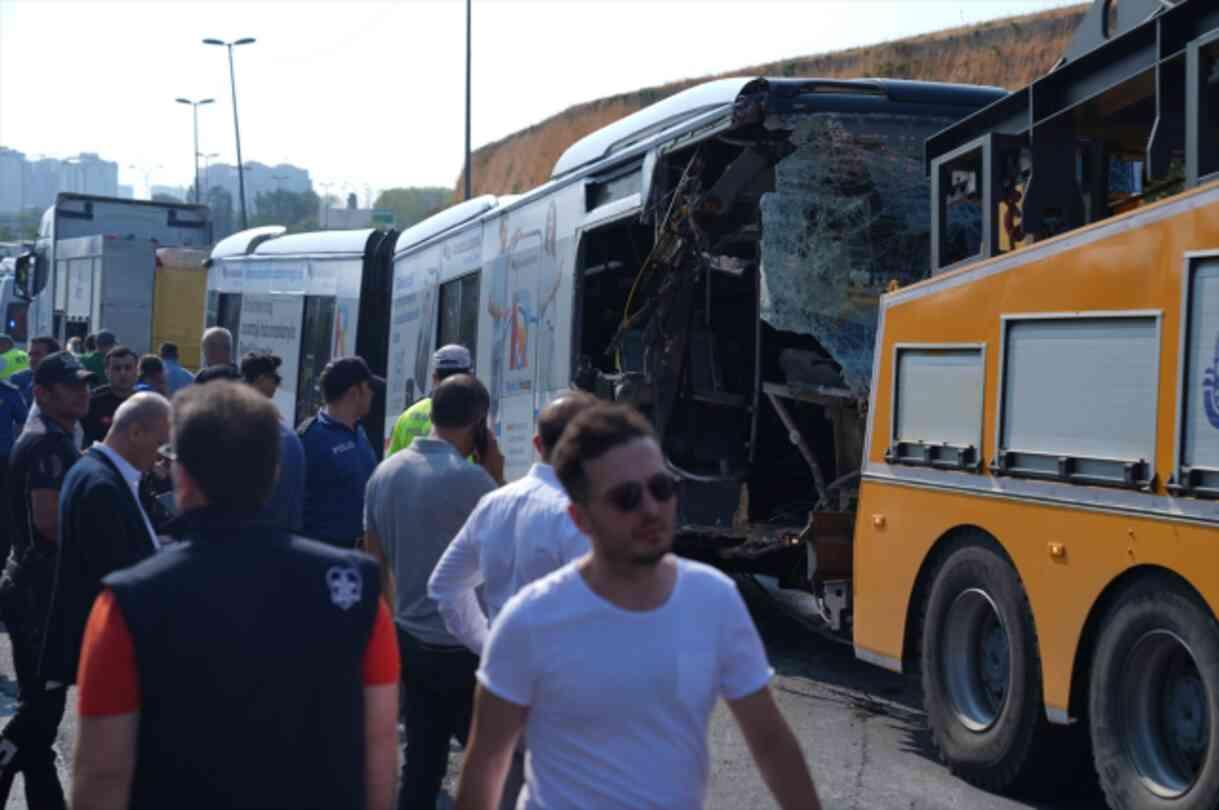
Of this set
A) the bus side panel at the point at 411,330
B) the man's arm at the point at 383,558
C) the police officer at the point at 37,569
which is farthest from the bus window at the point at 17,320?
the man's arm at the point at 383,558

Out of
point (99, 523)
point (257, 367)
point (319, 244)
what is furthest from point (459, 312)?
point (99, 523)

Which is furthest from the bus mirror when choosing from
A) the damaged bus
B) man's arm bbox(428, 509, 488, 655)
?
man's arm bbox(428, 509, 488, 655)

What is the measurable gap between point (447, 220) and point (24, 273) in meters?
15.3

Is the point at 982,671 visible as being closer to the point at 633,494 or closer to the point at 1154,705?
the point at 1154,705

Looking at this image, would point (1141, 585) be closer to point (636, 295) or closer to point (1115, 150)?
point (1115, 150)

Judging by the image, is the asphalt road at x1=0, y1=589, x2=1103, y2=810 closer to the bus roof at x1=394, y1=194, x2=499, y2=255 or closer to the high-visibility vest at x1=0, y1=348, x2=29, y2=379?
the high-visibility vest at x1=0, y1=348, x2=29, y2=379

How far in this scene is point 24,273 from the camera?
2978 cm

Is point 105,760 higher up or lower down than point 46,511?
lower down

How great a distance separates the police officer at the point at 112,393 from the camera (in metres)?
11.2

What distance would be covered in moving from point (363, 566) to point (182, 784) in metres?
0.50

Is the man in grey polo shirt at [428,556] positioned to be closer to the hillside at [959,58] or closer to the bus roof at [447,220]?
the bus roof at [447,220]

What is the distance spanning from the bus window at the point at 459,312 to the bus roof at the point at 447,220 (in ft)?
1.84

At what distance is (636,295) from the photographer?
1172 centimetres

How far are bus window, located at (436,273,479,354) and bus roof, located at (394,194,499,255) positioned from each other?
1.84 ft
